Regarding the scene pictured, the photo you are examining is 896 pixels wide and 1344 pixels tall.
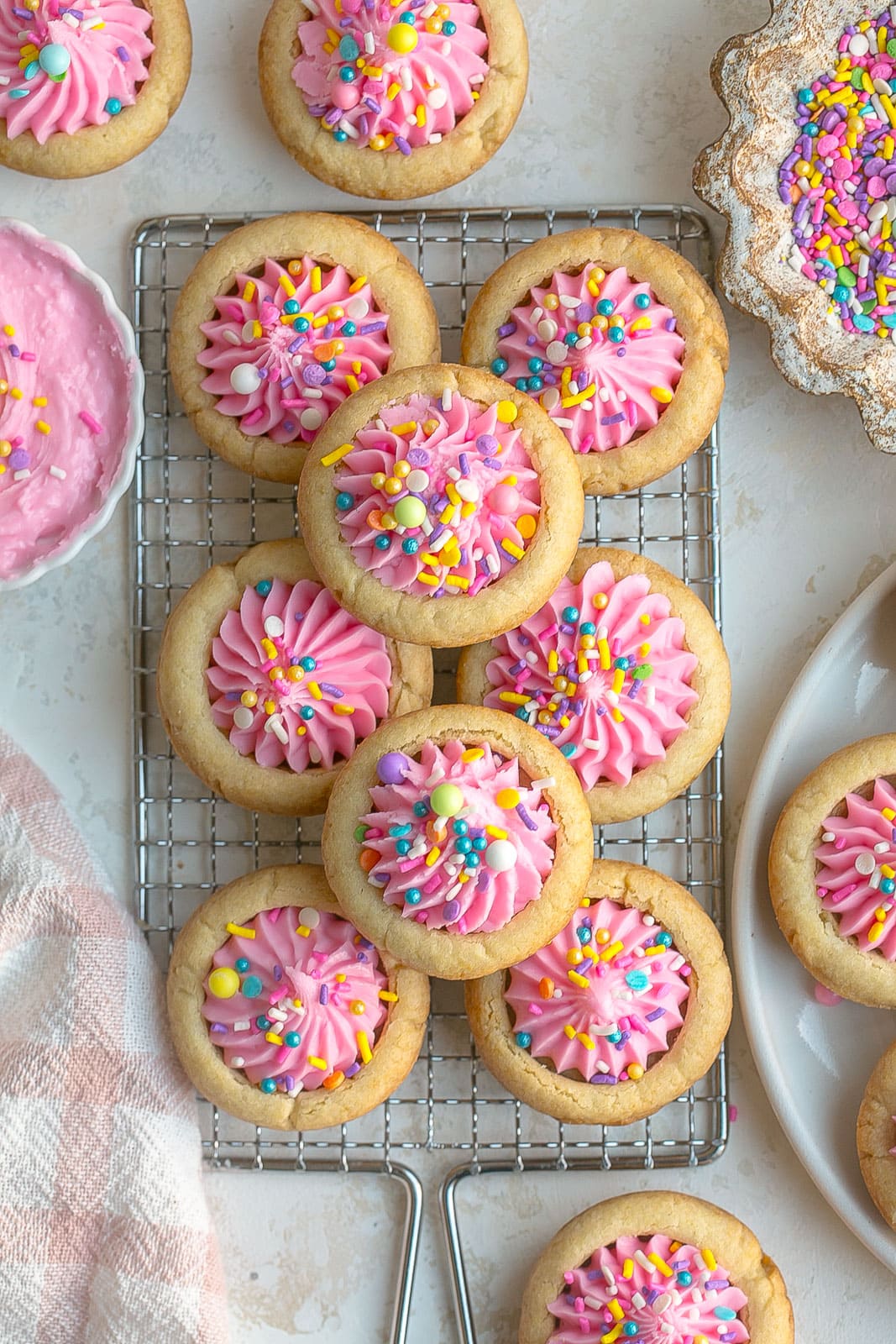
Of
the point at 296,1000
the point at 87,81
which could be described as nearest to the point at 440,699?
the point at 296,1000

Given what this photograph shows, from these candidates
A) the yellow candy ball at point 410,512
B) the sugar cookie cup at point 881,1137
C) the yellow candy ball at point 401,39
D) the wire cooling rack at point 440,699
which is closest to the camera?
the yellow candy ball at point 410,512

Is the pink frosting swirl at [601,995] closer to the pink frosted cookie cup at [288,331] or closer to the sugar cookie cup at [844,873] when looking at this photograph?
the sugar cookie cup at [844,873]

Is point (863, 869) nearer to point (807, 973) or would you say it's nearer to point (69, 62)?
point (807, 973)

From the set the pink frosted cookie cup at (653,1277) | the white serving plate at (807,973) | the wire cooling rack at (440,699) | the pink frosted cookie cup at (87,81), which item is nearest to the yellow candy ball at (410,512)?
the wire cooling rack at (440,699)

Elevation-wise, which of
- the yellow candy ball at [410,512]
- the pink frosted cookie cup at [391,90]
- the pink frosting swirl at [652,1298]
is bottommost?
the pink frosting swirl at [652,1298]

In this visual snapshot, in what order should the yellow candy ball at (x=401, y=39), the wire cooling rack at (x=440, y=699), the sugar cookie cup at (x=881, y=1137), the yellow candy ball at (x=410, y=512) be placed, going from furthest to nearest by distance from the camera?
the wire cooling rack at (x=440, y=699) < the sugar cookie cup at (x=881, y=1137) < the yellow candy ball at (x=401, y=39) < the yellow candy ball at (x=410, y=512)

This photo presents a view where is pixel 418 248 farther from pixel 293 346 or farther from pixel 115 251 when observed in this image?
pixel 115 251
